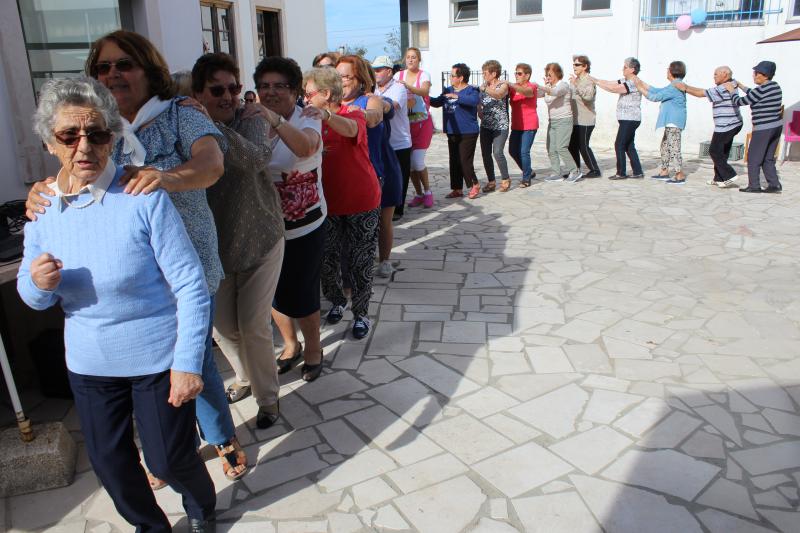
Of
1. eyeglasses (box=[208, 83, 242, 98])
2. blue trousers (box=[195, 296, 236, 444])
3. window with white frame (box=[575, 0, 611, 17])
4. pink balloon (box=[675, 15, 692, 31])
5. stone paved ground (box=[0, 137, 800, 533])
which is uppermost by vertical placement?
window with white frame (box=[575, 0, 611, 17])

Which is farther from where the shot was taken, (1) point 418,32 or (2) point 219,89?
(1) point 418,32

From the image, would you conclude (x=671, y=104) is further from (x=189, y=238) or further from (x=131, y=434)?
(x=131, y=434)

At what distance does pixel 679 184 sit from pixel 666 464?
7.58m

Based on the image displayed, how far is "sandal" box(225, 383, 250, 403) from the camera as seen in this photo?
3.82 meters

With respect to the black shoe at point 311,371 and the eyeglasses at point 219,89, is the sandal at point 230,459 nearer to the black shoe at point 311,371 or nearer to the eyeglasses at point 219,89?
the black shoe at point 311,371

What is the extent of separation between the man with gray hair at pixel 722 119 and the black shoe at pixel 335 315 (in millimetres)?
6752

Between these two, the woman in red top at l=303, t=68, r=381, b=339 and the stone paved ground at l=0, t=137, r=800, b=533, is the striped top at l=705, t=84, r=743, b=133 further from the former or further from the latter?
the woman in red top at l=303, t=68, r=381, b=339

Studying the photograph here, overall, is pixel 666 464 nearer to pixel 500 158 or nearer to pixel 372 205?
pixel 372 205

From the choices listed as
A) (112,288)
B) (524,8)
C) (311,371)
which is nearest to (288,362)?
(311,371)

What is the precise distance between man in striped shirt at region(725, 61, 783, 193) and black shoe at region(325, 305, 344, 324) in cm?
675

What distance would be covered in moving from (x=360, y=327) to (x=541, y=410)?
150 cm

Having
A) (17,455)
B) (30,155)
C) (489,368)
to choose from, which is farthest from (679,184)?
(17,455)

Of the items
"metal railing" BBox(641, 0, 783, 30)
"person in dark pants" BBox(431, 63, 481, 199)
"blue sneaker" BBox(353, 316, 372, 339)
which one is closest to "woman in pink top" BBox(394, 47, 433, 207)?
"person in dark pants" BBox(431, 63, 481, 199)

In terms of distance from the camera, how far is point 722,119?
9.20m
